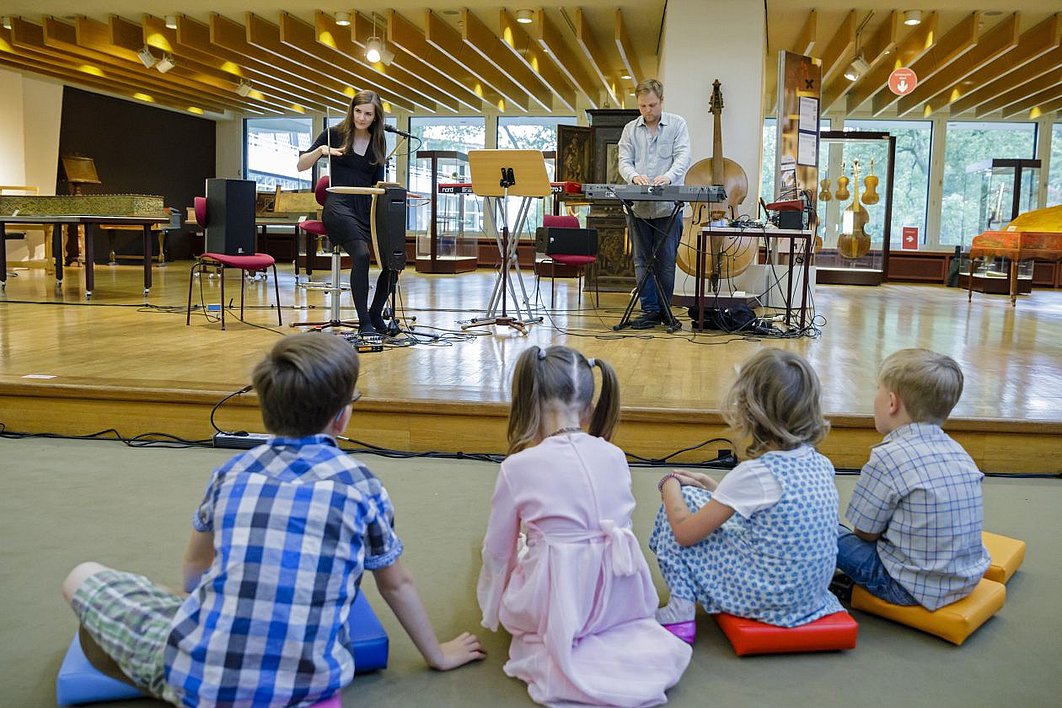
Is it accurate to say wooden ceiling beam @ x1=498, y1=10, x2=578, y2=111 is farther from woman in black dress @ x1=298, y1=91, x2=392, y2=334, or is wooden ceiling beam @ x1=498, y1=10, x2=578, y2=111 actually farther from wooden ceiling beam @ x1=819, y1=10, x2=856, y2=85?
woman in black dress @ x1=298, y1=91, x2=392, y2=334

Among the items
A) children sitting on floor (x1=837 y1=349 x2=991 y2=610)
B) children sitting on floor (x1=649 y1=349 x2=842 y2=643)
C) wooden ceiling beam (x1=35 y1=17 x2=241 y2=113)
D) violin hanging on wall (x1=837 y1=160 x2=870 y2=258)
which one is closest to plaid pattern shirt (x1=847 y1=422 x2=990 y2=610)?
children sitting on floor (x1=837 y1=349 x2=991 y2=610)

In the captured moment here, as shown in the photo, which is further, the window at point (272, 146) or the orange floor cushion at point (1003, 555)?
the window at point (272, 146)

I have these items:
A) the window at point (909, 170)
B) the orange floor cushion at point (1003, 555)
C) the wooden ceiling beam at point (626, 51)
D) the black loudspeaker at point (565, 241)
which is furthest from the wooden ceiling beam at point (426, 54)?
the orange floor cushion at point (1003, 555)

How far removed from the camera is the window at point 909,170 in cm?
1363

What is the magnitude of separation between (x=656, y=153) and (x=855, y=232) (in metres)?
7.52

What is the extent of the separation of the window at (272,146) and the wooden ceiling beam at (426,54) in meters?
4.23

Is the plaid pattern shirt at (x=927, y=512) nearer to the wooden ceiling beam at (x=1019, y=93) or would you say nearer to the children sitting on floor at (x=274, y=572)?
the children sitting on floor at (x=274, y=572)

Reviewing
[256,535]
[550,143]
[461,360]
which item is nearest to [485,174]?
[461,360]

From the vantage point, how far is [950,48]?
30.1ft

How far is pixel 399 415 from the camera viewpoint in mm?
3271

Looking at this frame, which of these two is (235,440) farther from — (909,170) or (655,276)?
(909,170)

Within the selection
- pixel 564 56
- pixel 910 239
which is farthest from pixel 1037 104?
pixel 564 56

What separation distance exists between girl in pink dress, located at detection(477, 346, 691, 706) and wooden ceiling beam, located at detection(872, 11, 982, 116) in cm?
823

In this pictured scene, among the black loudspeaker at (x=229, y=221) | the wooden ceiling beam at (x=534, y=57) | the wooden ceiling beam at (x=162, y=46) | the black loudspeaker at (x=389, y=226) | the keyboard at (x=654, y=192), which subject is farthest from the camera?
the wooden ceiling beam at (x=162, y=46)
